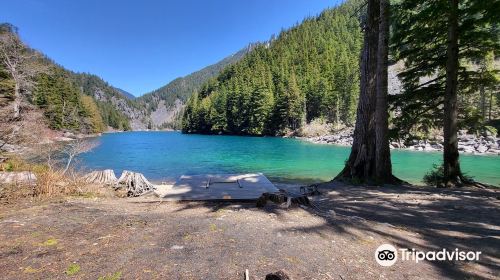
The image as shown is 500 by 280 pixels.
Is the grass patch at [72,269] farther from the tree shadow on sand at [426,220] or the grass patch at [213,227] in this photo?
the tree shadow on sand at [426,220]

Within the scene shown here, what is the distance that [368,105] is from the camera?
1121 cm

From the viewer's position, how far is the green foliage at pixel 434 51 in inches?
378

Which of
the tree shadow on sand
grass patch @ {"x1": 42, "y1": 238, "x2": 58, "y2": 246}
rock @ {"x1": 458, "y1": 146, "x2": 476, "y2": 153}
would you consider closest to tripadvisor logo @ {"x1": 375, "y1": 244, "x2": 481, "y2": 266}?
the tree shadow on sand

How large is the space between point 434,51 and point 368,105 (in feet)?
9.35

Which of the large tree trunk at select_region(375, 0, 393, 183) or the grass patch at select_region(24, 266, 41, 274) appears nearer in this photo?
the grass patch at select_region(24, 266, 41, 274)

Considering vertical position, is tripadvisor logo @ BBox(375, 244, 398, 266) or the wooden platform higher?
tripadvisor logo @ BBox(375, 244, 398, 266)

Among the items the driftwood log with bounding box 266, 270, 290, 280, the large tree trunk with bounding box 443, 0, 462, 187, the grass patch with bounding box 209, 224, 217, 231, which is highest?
the large tree trunk with bounding box 443, 0, 462, 187

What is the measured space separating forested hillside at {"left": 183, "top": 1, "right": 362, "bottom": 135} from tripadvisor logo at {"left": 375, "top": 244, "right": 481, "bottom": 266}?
170 feet

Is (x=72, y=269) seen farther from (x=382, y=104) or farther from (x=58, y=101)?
(x=58, y=101)

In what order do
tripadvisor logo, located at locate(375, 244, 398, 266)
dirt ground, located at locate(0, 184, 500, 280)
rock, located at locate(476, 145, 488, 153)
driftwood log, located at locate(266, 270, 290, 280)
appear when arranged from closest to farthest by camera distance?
driftwood log, located at locate(266, 270, 290, 280)
dirt ground, located at locate(0, 184, 500, 280)
tripadvisor logo, located at locate(375, 244, 398, 266)
rock, located at locate(476, 145, 488, 153)

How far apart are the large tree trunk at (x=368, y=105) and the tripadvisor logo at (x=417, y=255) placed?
714 cm

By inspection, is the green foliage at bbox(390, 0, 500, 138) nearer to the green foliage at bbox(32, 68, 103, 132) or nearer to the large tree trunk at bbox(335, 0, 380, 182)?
the large tree trunk at bbox(335, 0, 380, 182)

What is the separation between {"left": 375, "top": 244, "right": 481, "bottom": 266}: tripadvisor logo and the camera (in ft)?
12.2

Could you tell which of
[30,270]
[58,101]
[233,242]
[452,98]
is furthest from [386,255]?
[58,101]
